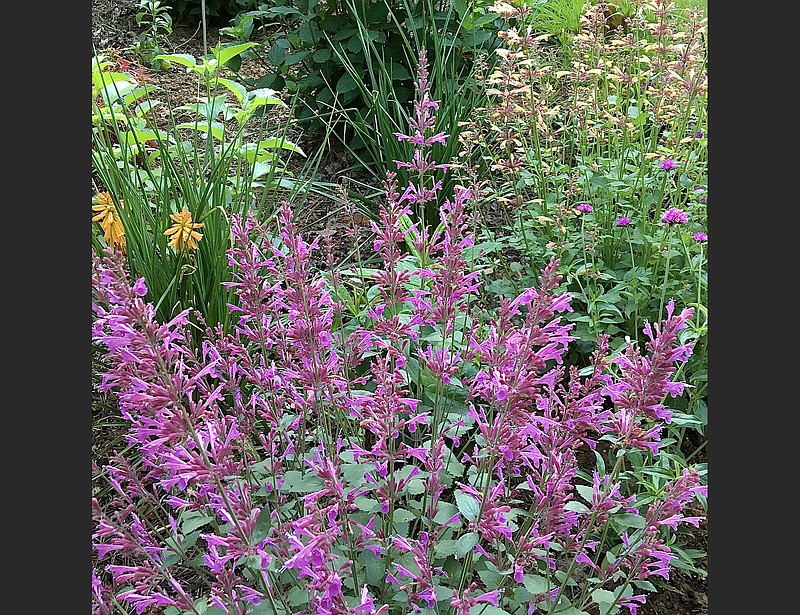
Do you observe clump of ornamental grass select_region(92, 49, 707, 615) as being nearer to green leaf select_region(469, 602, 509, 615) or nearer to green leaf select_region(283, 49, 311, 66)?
green leaf select_region(469, 602, 509, 615)

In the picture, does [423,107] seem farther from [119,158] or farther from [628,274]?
[119,158]

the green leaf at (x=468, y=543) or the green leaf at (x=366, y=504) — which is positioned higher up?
the green leaf at (x=468, y=543)

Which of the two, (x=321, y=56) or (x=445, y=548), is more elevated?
(x=321, y=56)

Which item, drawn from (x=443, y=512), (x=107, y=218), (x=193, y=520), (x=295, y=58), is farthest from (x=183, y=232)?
(x=295, y=58)

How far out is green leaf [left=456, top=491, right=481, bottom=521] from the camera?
145cm

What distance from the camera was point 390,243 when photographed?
1.75 m

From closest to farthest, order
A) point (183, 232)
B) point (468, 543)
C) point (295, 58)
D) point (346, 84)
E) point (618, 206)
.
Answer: point (468, 543), point (183, 232), point (618, 206), point (346, 84), point (295, 58)

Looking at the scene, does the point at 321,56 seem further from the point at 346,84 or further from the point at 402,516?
the point at 402,516

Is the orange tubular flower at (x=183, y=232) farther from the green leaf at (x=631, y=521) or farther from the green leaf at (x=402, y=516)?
the green leaf at (x=631, y=521)

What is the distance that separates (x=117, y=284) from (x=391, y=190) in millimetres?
736

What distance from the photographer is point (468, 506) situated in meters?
1.46

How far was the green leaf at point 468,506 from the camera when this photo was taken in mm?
1447

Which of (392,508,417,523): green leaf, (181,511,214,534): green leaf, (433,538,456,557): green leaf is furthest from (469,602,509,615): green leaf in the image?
(181,511,214,534): green leaf

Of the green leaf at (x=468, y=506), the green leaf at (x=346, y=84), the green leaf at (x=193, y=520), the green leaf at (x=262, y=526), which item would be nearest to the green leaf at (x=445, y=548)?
the green leaf at (x=468, y=506)
